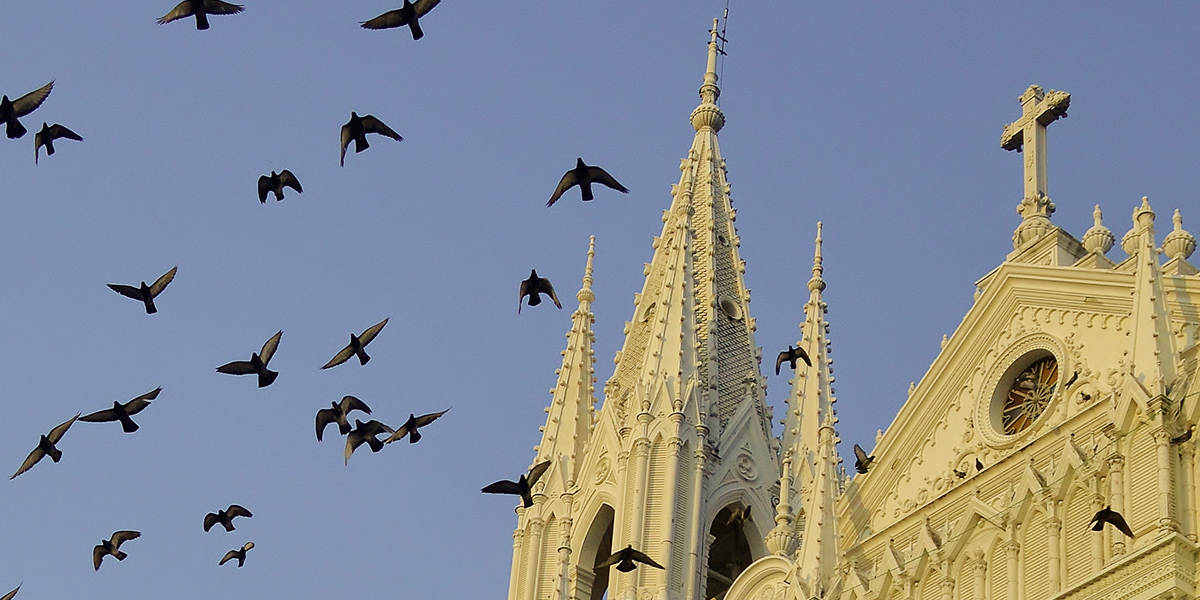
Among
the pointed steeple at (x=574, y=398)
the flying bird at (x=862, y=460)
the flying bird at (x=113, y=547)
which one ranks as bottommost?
the flying bird at (x=113, y=547)

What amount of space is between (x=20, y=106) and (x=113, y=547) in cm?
722

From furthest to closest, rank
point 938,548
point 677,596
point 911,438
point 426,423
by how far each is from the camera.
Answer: point 677,596
point 911,438
point 938,548
point 426,423

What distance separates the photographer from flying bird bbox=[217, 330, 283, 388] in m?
24.1

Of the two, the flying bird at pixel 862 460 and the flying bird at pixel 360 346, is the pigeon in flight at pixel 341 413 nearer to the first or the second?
the flying bird at pixel 360 346

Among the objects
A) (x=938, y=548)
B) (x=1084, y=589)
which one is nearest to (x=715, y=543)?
(x=938, y=548)

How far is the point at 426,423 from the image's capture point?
994 inches

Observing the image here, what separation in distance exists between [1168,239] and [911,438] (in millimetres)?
4696

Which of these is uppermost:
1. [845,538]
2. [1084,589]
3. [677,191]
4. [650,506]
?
[677,191]

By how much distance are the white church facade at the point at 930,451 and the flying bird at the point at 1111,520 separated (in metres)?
0.32

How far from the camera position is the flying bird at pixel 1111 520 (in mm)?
25672

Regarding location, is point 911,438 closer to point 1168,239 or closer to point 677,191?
point 1168,239

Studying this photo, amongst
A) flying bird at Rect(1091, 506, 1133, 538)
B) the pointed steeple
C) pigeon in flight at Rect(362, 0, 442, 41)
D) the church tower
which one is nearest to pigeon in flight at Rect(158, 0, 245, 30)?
pigeon in flight at Rect(362, 0, 442, 41)

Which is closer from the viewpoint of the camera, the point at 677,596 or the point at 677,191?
the point at 677,596

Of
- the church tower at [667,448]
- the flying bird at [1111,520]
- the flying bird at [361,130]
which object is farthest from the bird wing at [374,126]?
the church tower at [667,448]
